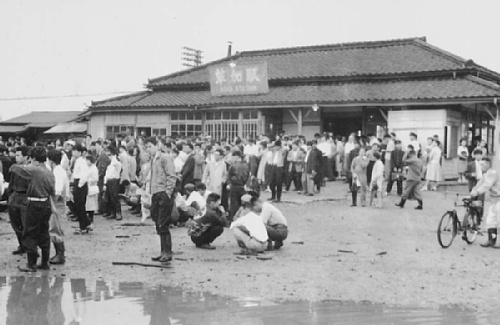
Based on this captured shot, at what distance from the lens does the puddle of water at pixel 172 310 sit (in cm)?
605

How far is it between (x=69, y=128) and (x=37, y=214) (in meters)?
28.7

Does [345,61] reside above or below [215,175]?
above

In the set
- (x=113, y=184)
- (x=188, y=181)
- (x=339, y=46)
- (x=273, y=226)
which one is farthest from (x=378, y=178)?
(x=339, y=46)

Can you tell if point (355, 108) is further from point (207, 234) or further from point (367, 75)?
point (207, 234)

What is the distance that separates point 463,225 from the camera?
11.0 meters

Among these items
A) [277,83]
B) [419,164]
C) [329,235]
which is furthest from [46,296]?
[277,83]

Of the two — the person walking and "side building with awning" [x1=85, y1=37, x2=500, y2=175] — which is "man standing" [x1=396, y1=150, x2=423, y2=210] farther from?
the person walking

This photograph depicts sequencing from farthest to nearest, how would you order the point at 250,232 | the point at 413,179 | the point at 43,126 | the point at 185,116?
the point at 43,126, the point at 185,116, the point at 413,179, the point at 250,232

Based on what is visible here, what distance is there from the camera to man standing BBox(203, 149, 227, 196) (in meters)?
13.5

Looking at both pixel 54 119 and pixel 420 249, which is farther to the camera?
pixel 54 119

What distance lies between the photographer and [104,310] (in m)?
6.36

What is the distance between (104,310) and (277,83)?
65.0ft

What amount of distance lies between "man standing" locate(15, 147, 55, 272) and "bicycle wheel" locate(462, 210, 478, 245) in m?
7.47

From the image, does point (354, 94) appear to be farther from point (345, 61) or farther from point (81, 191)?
point (81, 191)
